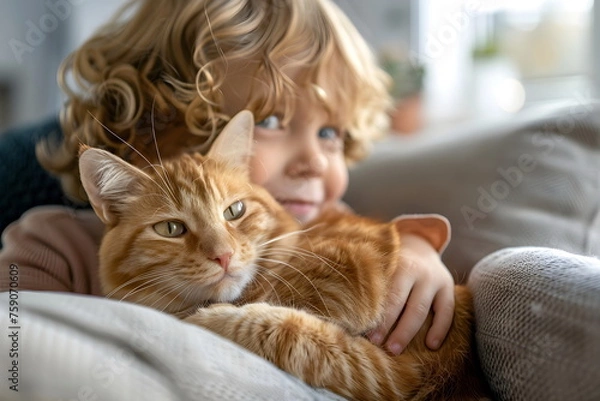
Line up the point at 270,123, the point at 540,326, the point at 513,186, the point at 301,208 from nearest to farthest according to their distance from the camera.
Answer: the point at 540,326 < the point at 270,123 < the point at 301,208 < the point at 513,186

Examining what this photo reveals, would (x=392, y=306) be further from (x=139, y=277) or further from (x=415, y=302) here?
(x=139, y=277)

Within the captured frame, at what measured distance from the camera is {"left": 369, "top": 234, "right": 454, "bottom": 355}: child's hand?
0.94 m

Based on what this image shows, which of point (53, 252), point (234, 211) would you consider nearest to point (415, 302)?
point (234, 211)

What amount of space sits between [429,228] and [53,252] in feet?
2.57

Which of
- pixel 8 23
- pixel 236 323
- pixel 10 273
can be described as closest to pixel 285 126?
pixel 236 323

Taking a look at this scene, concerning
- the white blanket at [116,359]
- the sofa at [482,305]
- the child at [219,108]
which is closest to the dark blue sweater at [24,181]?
the sofa at [482,305]

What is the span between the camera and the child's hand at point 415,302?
942 mm

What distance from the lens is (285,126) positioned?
1.20 meters

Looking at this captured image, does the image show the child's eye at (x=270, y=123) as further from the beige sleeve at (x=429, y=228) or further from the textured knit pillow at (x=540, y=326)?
the textured knit pillow at (x=540, y=326)

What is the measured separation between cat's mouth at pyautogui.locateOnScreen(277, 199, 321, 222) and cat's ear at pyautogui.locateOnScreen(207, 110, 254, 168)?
232 millimetres

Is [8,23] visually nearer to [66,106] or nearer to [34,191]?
[34,191]

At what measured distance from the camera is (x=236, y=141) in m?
1.02

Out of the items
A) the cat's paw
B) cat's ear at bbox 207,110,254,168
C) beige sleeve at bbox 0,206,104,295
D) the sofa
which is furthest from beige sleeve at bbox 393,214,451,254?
beige sleeve at bbox 0,206,104,295

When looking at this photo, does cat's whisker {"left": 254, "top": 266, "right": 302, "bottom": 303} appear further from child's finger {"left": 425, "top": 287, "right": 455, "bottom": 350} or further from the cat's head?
child's finger {"left": 425, "top": 287, "right": 455, "bottom": 350}
